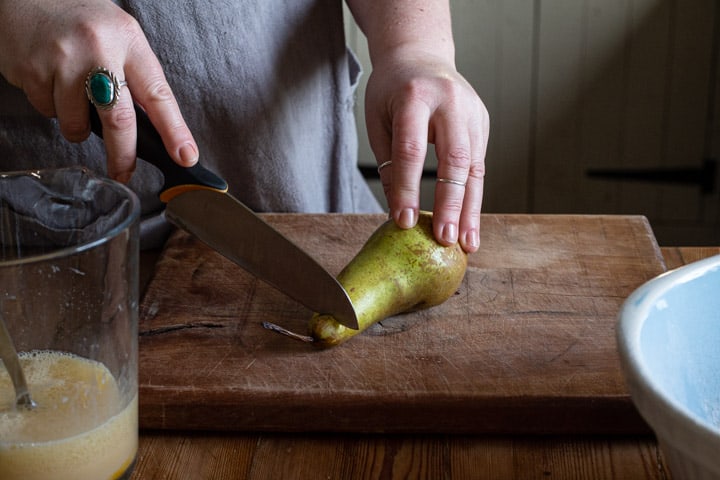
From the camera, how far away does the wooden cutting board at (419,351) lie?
2.51 ft

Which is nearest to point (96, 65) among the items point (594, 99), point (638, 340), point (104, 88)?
point (104, 88)

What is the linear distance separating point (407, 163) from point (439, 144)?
5 centimetres

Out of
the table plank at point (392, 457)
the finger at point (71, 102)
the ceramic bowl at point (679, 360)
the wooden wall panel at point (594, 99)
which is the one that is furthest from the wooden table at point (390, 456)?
the wooden wall panel at point (594, 99)

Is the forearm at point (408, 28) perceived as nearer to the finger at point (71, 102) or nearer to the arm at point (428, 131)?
the arm at point (428, 131)

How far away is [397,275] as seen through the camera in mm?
880

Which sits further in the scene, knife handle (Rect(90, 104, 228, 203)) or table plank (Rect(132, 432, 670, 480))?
knife handle (Rect(90, 104, 228, 203))

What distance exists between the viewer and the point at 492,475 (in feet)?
2.34

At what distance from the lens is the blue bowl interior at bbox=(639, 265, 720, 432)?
601mm

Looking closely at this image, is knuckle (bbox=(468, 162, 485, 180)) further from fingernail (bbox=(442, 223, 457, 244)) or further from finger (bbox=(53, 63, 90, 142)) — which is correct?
finger (bbox=(53, 63, 90, 142))

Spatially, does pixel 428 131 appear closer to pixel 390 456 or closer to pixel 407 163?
pixel 407 163

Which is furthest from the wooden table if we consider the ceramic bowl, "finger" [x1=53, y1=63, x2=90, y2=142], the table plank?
"finger" [x1=53, y1=63, x2=90, y2=142]

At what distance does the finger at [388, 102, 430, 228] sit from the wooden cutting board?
0.10 meters

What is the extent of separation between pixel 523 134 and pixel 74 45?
150cm

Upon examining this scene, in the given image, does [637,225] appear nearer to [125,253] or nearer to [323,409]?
[323,409]
